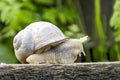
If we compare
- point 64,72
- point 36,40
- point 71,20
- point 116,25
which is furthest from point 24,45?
point 71,20

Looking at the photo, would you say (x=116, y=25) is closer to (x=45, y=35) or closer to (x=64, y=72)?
(x=45, y=35)

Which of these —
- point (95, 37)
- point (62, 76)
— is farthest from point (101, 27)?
point (62, 76)

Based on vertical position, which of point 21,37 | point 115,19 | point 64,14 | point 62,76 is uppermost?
point 64,14

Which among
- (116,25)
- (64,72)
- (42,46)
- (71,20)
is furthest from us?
(71,20)

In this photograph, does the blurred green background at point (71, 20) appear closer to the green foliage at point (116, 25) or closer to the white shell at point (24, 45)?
the green foliage at point (116, 25)

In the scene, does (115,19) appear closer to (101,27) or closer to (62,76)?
(101,27)

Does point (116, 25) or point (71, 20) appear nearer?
point (116, 25)
